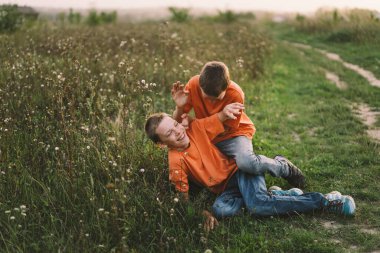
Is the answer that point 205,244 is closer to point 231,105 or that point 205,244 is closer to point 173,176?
point 173,176

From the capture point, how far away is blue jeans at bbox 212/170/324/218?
4.26 meters

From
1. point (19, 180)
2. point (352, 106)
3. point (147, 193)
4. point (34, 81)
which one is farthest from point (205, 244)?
point (352, 106)

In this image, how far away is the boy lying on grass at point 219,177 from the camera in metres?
4.28

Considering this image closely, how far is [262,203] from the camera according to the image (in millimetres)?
4266

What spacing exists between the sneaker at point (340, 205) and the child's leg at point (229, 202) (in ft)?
2.64

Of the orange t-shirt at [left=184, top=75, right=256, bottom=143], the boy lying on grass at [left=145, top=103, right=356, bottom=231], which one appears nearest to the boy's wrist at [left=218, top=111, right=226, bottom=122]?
the boy lying on grass at [left=145, top=103, right=356, bottom=231]

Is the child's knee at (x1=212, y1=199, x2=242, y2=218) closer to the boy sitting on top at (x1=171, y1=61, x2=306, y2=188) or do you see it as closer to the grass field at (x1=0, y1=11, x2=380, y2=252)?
the grass field at (x1=0, y1=11, x2=380, y2=252)

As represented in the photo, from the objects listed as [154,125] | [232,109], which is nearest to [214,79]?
[232,109]

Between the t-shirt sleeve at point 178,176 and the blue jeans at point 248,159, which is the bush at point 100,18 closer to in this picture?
the blue jeans at point 248,159

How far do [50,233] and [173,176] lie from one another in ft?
4.00

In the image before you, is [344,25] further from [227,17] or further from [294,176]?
[294,176]

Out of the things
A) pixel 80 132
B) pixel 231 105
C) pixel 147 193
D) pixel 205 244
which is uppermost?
pixel 231 105

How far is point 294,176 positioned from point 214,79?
1455mm

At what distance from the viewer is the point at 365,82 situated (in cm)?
991
